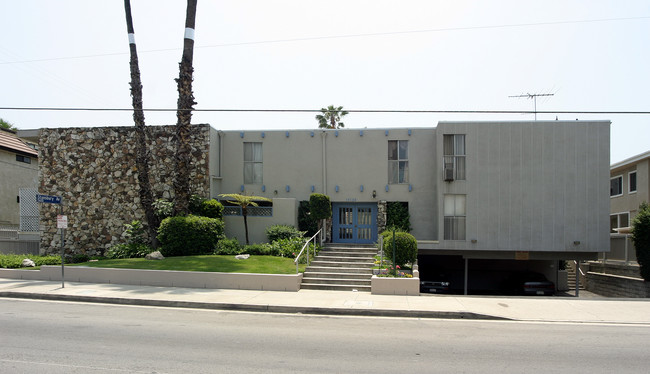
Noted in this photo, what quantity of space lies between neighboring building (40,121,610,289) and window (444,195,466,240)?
4 cm

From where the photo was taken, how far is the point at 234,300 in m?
12.7

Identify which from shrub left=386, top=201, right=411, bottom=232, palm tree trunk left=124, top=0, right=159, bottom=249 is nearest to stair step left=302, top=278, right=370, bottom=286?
shrub left=386, top=201, right=411, bottom=232

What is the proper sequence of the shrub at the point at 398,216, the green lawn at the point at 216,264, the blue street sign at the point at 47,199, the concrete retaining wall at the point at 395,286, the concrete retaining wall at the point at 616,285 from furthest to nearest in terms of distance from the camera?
the shrub at the point at 398,216, the concrete retaining wall at the point at 616,285, the green lawn at the point at 216,264, the blue street sign at the point at 47,199, the concrete retaining wall at the point at 395,286

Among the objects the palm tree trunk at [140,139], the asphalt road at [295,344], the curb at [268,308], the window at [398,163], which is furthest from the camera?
the window at [398,163]

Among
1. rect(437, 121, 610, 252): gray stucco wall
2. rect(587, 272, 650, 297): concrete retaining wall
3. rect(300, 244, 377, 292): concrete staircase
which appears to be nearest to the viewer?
rect(300, 244, 377, 292): concrete staircase

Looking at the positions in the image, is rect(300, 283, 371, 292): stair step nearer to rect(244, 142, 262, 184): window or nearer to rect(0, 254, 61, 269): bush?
Answer: rect(244, 142, 262, 184): window

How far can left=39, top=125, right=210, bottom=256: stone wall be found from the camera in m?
21.4

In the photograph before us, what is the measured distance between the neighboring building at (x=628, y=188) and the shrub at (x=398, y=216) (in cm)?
1091

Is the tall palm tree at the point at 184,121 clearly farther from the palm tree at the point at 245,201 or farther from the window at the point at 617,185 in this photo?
the window at the point at 617,185

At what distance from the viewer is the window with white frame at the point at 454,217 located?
19.6 meters

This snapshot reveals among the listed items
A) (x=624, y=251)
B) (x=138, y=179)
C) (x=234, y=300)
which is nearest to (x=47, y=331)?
(x=234, y=300)

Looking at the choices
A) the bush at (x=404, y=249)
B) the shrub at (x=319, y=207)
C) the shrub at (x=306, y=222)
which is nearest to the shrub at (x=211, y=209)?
the shrub at (x=306, y=222)

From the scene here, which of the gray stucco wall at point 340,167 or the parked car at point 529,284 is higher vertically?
the gray stucco wall at point 340,167

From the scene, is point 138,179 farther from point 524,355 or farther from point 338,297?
point 524,355
